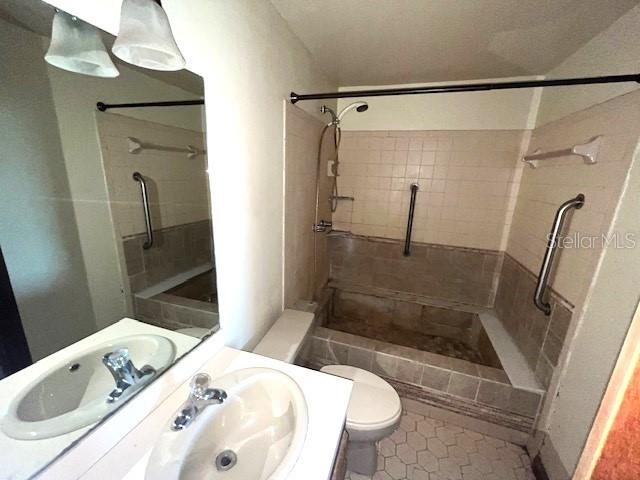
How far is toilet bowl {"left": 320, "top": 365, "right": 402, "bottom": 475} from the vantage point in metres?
1.18

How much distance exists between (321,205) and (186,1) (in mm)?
1648

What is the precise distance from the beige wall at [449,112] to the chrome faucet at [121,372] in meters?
2.41

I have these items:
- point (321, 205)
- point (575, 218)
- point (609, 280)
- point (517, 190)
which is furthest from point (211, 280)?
point (517, 190)

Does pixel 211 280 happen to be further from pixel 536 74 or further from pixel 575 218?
pixel 536 74

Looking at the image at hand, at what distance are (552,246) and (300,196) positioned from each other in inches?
58.0

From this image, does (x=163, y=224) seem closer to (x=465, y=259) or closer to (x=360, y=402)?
(x=360, y=402)

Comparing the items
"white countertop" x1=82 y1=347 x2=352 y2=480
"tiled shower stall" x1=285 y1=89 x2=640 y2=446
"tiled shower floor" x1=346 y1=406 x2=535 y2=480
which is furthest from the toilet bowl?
"white countertop" x1=82 y1=347 x2=352 y2=480

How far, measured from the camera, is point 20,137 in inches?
20.8

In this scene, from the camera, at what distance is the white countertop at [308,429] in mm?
586

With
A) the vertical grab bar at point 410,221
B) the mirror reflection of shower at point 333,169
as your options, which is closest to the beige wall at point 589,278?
the vertical grab bar at point 410,221

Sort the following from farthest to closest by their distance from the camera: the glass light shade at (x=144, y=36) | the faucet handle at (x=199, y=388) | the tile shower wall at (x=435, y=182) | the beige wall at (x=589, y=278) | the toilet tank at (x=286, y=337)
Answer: the tile shower wall at (x=435, y=182)
the toilet tank at (x=286, y=337)
the beige wall at (x=589, y=278)
the faucet handle at (x=199, y=388)
the glass light shade at (x=144, y=36)

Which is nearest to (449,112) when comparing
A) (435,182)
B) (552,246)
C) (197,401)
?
(435,182)

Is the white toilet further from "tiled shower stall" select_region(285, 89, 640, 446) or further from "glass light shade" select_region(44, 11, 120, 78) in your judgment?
"glass light shade" select_region(44, 11, 120, 78)

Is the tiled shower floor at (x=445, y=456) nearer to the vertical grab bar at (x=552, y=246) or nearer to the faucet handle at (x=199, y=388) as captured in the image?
the vertical grab bar at (x=552, y=246)
